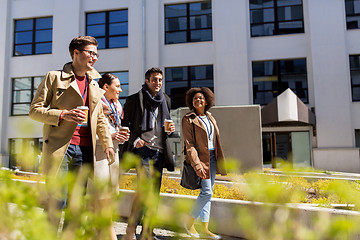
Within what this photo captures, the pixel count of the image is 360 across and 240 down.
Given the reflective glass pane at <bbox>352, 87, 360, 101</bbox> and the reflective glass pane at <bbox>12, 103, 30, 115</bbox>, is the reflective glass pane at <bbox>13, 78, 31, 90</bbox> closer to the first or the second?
the reflective glass pane at <bbox>12, 103, 30, 115</bbox>

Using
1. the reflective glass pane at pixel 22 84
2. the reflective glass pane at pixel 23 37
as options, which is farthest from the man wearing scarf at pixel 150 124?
the reflective glass pane at pixel 23 37

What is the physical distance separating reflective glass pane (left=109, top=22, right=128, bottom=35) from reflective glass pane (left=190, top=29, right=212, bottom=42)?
404 centimetres

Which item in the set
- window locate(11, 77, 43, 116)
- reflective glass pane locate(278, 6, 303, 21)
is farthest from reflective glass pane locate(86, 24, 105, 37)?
reflective glass pane locate(278, 6, 303, 21)

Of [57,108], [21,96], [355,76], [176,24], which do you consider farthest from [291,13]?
[57,108]

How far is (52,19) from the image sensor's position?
19.6 metres

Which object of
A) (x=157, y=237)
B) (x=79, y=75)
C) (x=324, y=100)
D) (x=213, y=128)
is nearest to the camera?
(x=79, y=75)

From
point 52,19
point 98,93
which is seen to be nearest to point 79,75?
point 98,93

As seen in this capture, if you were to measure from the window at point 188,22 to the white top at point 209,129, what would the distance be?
1422 centimetres

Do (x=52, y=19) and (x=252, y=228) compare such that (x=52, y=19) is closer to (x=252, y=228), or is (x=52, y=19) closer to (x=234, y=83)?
(x=234, y=83)

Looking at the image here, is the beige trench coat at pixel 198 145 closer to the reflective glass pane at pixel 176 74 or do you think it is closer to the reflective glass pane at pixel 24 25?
the reflective glass pane at pixel 176 74

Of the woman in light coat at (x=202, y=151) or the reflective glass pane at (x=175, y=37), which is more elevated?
the reflective glass pane at (x=175, y=37)

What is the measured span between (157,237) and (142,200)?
338cm

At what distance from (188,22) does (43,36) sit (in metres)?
9.22

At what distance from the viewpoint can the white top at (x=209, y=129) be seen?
4277 mm
